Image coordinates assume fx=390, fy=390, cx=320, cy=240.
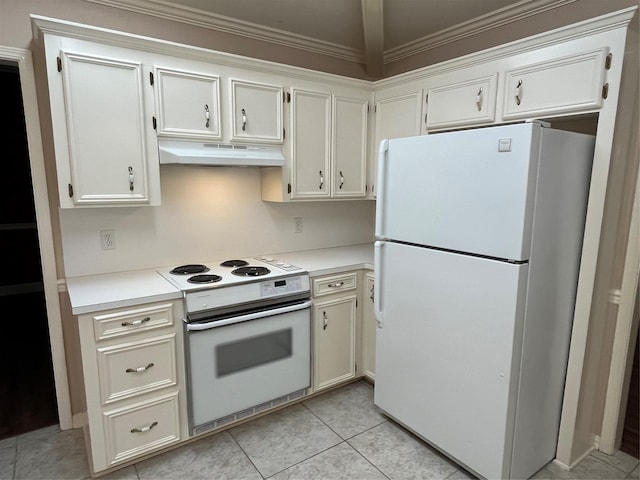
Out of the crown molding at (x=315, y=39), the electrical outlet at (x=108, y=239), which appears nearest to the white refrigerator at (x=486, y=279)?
the crown molding at (x=315, y=39)

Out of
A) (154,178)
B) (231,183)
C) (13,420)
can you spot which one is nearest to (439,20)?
(231,183)

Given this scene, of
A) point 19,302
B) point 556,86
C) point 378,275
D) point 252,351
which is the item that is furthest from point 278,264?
point 19,302

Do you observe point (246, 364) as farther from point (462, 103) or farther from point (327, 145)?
point (462, 103)

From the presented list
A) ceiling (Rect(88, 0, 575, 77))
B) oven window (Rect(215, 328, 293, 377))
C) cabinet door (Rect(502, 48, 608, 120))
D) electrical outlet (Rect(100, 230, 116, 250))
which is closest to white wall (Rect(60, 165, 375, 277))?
electrical outlet (Rect(100, 230, 116, 250))

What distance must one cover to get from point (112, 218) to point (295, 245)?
4.46 feet

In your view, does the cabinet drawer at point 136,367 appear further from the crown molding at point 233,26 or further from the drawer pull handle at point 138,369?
the crown molding at point 233,26

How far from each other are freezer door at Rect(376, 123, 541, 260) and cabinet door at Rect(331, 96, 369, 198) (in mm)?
735

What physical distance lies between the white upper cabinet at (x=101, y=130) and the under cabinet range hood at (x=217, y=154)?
0.32 ft

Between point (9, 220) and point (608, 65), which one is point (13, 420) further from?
point (608, 65)

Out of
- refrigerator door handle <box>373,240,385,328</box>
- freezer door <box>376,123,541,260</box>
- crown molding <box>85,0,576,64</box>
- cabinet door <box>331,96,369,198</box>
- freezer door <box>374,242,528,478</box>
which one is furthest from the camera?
cabinet door <box>331,96,369,198</box>

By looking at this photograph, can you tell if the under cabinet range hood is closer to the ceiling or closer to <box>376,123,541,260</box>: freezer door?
<box>376,123,541,260</box>: freezer door

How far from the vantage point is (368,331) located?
2.86m

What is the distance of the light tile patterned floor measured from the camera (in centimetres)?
206

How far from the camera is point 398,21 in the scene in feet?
9.07
